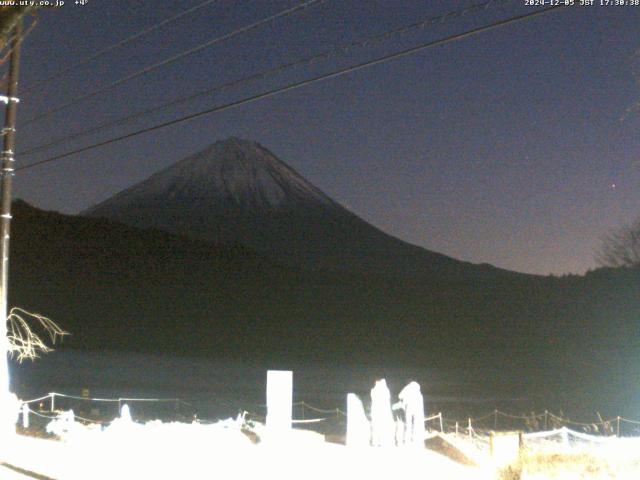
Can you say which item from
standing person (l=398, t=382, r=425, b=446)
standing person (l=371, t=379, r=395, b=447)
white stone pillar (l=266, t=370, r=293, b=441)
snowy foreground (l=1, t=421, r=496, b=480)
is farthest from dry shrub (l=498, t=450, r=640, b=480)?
white stone pillar (l=266, t=370, r=293, b=441)

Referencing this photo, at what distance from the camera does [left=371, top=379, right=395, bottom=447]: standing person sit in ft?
53.9

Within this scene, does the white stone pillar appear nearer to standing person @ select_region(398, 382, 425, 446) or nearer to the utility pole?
standing person @ select_region(398, 382, 425, 446)

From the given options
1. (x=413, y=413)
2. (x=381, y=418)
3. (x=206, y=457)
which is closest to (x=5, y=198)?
(x=206, y=457)

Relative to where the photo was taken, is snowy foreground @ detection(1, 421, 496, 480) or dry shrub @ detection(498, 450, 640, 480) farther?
snowy foreground @ detection(1, 421, 496, 480)

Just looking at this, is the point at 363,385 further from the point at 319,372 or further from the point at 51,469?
the point at 51,469

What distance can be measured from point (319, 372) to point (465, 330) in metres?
33.1

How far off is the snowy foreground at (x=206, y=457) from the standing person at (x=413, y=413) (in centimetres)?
49

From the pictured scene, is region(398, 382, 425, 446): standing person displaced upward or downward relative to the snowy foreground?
upward

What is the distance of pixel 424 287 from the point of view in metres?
119

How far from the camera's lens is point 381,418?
54.1 feet

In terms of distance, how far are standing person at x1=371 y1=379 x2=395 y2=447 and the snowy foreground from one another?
668mm

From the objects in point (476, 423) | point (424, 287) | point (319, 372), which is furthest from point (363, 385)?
point (424, 287)

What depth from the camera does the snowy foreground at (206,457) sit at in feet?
41.7

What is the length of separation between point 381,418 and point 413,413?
61 cm
